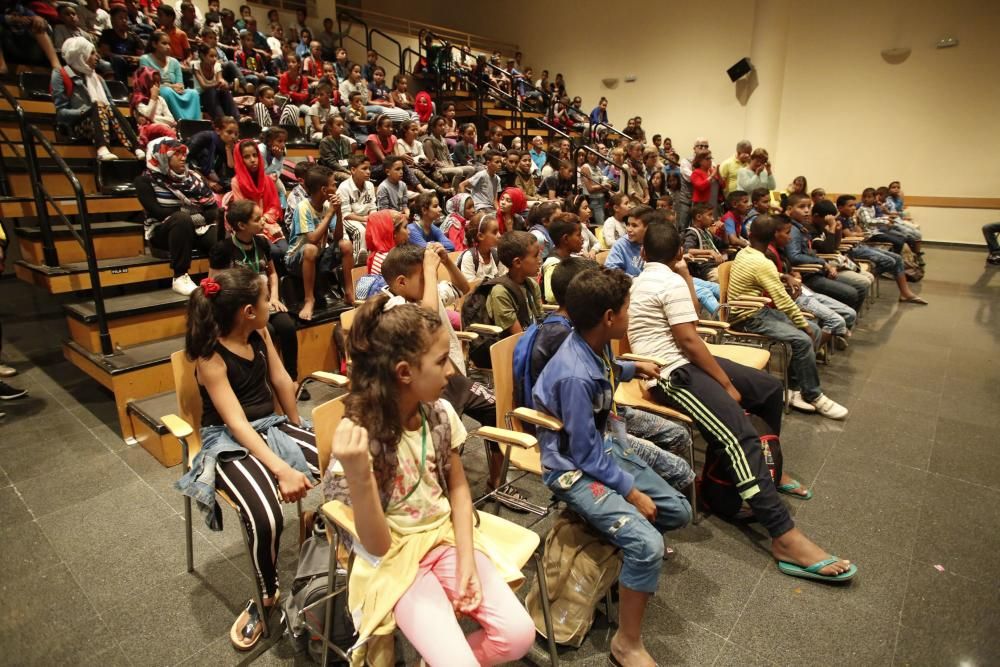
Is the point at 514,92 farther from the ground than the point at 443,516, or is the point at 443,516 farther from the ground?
the point at 514,92

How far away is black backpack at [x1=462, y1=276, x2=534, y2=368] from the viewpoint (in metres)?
2.96

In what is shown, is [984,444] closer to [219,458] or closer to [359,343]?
[359,343]

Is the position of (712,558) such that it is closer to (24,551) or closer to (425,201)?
(24,551)

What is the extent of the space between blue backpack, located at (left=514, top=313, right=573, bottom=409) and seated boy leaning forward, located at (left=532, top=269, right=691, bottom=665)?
0.22 m

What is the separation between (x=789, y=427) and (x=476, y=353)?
6.09ft

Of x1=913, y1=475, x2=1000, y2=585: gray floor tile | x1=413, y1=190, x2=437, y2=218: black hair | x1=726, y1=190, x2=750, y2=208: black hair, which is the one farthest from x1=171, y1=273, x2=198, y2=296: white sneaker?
x1=726, y1=190, x2=750, y2=208: black hair

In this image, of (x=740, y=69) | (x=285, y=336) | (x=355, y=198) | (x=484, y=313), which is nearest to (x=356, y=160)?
(x=355, y=198)

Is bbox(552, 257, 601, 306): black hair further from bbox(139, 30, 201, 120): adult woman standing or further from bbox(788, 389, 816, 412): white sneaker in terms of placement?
bbox(139, 30, 201, 120): adult woman standing

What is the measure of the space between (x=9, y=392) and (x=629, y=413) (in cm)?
380

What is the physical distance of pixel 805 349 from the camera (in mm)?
3369

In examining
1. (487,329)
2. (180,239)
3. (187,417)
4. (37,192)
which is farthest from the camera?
(180,239)

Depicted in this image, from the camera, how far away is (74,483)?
8.65 feet

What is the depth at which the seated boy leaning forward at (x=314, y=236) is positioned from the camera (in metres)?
3.81

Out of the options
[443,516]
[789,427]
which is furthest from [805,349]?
[443,516]
